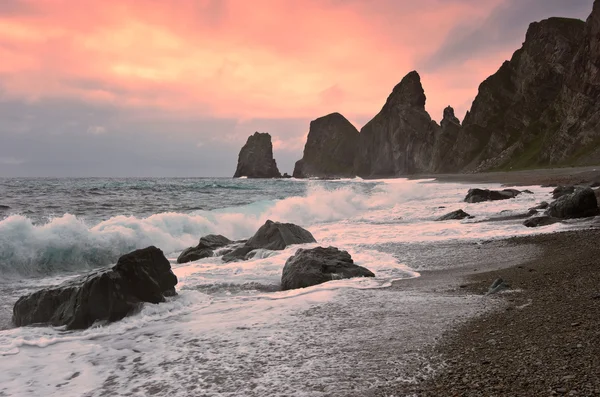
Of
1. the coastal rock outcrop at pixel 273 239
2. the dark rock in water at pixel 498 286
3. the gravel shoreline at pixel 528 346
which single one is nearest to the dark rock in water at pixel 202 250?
the coastal rock outcrop at pixel 273 239

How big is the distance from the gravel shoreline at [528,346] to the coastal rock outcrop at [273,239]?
7.84 metres

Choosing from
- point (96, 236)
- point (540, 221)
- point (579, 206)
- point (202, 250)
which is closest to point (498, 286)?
point (540, 221)

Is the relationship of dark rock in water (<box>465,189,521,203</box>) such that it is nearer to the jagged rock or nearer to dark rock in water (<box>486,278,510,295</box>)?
dark rock in water (<box>486,278,510,295</box>)

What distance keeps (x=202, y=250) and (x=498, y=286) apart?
10.2 metres

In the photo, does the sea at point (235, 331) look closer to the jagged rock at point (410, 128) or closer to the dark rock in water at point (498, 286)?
the dark rock in water at point (498, 286)

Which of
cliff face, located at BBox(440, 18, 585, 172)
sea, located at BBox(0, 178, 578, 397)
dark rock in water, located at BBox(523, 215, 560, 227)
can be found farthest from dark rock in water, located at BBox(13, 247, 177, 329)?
cliff face, located at BBox(440, 18, 585, 172)

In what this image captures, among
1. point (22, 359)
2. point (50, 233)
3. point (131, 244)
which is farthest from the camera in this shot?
point (131, 244)

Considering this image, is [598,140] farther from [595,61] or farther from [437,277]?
[437,277]

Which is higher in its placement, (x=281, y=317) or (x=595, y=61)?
(x=595, y=61)

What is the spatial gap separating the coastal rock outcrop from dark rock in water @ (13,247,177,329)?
215 inches

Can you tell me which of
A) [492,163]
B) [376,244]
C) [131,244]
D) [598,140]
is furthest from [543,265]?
[492,163]

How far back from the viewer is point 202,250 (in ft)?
50.6

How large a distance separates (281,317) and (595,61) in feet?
335

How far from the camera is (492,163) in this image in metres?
118
